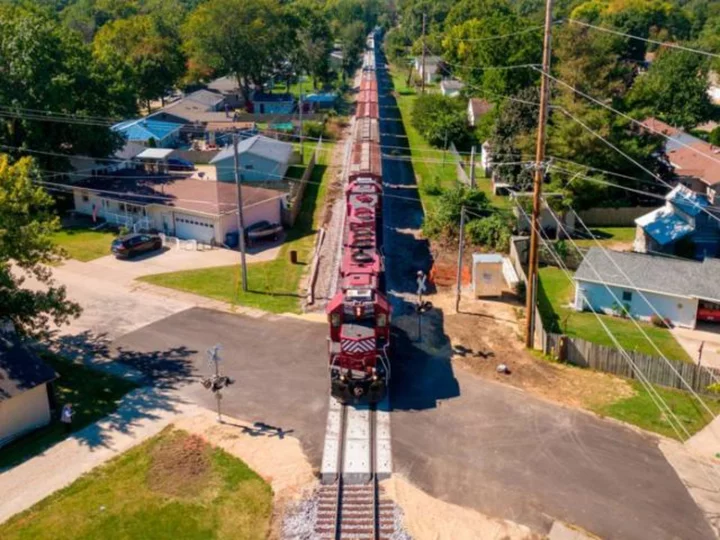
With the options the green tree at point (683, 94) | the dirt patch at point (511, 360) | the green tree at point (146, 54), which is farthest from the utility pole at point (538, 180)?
the green tree at point (146, 54)

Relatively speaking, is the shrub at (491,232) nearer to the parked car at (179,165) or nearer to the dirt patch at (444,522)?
the dirt patch at (444,522)

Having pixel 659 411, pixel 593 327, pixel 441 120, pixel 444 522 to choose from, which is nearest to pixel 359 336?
pixel 444 522

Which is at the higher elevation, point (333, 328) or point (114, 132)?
point (114, 132)

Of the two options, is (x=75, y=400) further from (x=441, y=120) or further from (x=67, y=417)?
(x=441, y=120)

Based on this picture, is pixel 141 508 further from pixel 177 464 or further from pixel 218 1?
pixel 218 1

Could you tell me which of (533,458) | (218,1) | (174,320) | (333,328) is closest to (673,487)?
(533,458)

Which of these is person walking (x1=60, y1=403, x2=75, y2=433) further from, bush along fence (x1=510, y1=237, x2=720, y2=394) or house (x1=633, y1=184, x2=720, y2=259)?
house (x1=633, y1=184, x2=720, y2=259)
